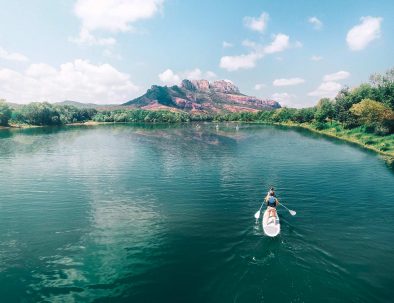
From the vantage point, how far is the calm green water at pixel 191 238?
20.8 meters

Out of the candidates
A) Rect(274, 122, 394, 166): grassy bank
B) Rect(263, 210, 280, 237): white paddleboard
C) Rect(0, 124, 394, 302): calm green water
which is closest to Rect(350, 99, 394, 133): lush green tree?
Rect(274, 122, 394, 166): grassy bank

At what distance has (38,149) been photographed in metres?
86.0

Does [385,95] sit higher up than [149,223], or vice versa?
[385,95]

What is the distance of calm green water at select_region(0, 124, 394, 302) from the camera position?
2084cm

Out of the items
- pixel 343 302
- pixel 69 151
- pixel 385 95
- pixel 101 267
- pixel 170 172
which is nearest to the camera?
pixel 343 302

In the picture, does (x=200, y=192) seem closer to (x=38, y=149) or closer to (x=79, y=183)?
(x=79, y=183)

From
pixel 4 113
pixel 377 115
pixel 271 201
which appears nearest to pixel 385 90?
pixel 377 115

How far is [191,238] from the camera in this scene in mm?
28531

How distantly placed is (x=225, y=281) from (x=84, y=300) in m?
10.4

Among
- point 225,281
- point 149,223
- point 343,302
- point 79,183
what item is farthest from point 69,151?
point 343,302

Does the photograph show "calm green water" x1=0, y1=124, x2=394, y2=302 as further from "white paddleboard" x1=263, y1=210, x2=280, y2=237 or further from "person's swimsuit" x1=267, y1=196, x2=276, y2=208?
"person's swimsuit" x1=267, y1=196, x2=276, y2=208

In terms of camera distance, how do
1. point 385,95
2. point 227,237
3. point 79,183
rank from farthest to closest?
1. point 385,95
2. point 79,183
3. point 227,237

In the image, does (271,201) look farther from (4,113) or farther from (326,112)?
(4,113)

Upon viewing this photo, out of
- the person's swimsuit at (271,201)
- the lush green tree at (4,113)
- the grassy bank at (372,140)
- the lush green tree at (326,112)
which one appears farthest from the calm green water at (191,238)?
the lush green tree at (4,113)
